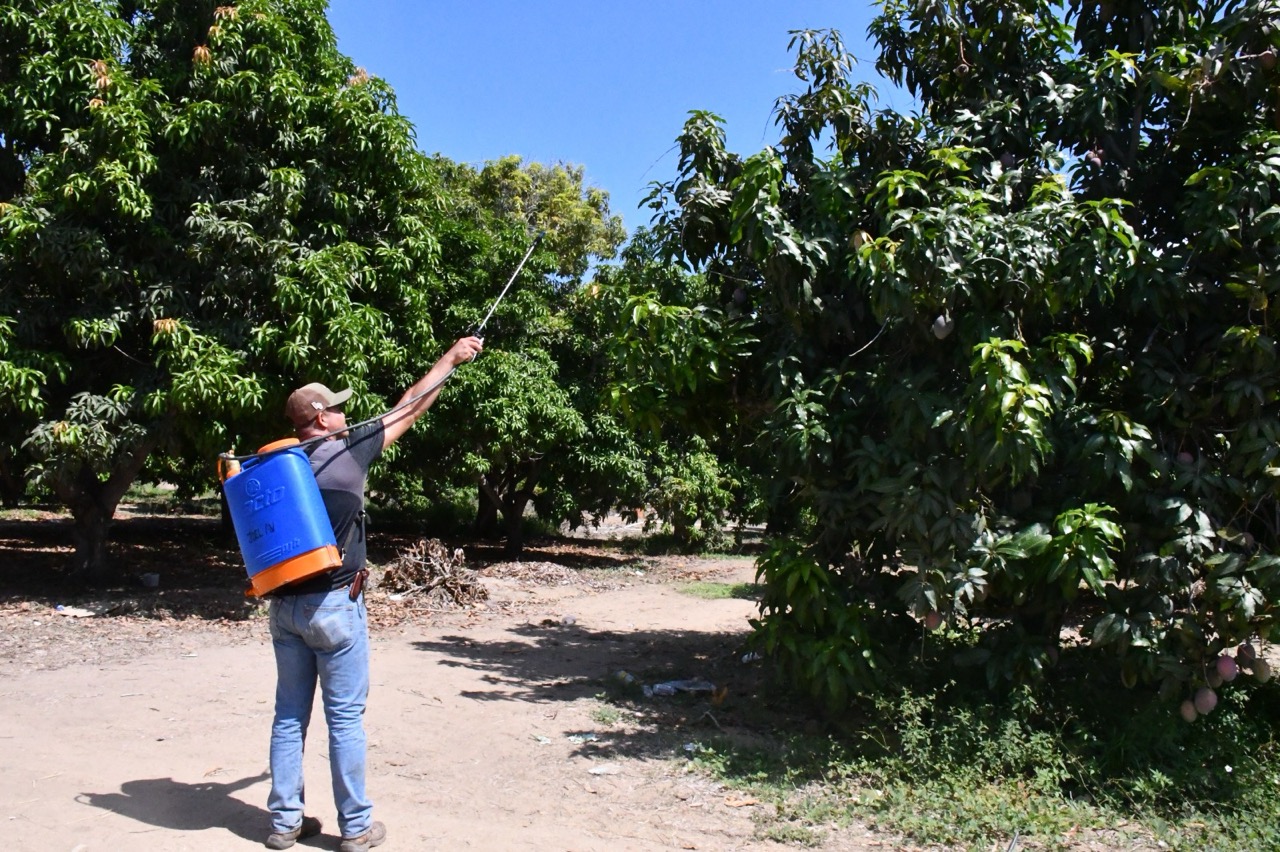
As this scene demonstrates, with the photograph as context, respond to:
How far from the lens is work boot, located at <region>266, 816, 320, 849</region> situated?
14.4 ft

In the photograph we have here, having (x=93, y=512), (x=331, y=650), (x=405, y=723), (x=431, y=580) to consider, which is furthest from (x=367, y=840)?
(x=93, y=512)

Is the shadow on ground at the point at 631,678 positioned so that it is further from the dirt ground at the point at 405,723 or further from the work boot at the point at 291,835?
the work boot at the point at 291,835

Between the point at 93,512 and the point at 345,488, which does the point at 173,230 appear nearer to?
the point at 93,512

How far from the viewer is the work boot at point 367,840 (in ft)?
14.4

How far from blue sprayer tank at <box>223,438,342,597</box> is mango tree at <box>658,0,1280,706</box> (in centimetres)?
287

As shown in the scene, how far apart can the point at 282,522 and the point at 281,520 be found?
11mm

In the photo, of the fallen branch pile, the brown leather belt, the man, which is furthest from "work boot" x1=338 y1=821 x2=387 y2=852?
the fallen branch pile

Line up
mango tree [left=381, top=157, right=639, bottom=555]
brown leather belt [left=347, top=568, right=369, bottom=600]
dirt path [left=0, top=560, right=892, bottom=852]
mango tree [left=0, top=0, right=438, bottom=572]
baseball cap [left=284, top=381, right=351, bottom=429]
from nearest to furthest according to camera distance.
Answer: brown leather belt [left=347, top=568, right=369, bottom=600]
baseball cap [left=284, top=381, right=351, bottom=429]
dirt path [left=0, top=560, right=892, bottom=852]
mango tree [left=0, top=0, right=438, bottom=572]
mango tree [left=381, top=157, right=639, bottom=555]

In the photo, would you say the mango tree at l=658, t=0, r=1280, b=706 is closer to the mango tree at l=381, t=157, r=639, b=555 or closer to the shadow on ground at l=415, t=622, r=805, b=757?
the shadow on ground at l=415, t=622, r=805, b=757

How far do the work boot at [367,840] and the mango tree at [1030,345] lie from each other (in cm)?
264

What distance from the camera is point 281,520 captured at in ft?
14.3

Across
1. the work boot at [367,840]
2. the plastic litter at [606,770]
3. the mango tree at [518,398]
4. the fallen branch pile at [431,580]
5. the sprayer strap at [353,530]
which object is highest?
the mango tree at [518,398]

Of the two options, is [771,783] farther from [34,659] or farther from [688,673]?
Answer: [34,659]

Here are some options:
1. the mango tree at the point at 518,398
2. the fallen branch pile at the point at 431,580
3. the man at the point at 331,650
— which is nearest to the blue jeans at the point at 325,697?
the man at the point at 331,650
